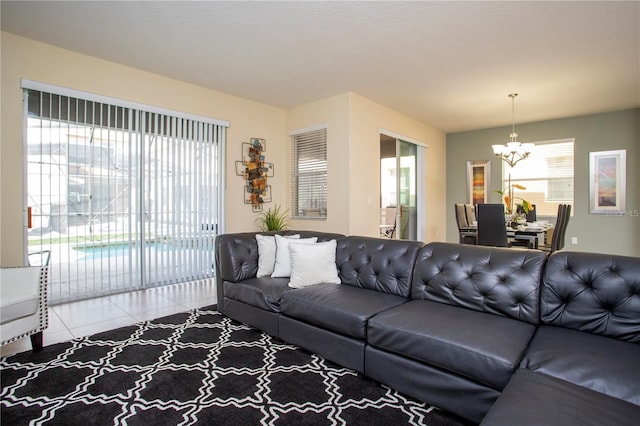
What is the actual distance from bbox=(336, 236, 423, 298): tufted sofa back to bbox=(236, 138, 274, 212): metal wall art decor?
2.61 metres

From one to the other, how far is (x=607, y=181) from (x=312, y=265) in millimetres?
5963

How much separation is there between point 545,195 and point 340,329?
6.16 metres

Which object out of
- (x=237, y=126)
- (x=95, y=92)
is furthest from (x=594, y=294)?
(x=95, y=92)

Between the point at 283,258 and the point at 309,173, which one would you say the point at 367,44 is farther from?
the point at 309,173

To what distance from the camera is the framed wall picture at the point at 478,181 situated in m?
7.07

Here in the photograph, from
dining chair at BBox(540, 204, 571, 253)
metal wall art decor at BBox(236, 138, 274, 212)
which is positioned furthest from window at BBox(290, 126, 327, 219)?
dining chair at BBox(540, 204, 571, 253)

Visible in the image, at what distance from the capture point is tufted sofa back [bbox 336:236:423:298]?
2574 millimetres

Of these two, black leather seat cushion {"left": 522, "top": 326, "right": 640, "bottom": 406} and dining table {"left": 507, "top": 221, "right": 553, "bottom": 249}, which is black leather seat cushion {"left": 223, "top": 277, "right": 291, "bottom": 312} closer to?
black leather seat cushion {"left": 522, "top": 326, "right": 640, "bottom": 406}

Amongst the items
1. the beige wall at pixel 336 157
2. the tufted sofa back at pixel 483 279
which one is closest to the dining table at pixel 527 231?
the beige wall at pixel 336 157

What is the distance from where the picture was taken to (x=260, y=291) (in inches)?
109

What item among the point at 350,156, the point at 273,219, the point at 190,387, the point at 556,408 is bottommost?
the point at 190,387

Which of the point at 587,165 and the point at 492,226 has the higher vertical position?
the point at 587,165

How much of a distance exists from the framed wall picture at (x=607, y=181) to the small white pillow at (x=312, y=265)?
5628mm

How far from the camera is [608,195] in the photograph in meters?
5.81
